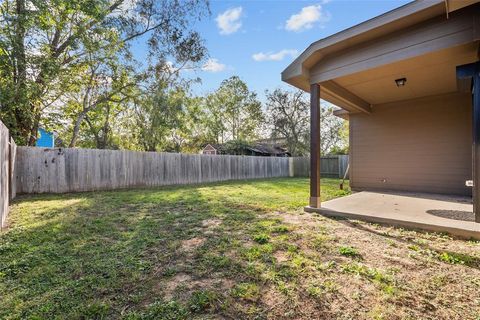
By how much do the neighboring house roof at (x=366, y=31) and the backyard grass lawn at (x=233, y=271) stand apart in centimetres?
273

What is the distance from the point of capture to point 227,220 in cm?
400

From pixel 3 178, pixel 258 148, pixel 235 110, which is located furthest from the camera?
pixel 235 110

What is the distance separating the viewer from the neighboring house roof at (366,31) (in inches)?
117

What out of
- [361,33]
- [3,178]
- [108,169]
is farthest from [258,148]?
[3,178]

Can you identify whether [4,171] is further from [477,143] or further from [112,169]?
[477,143]

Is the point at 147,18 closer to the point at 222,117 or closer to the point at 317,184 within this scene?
the point at 317,184

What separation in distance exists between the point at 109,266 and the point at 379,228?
3.57 meters

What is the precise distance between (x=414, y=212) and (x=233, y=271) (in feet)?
11.7

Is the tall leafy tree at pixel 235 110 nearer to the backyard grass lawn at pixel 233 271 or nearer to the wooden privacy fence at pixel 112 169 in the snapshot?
the wooden privacy fence at pixel 112 169

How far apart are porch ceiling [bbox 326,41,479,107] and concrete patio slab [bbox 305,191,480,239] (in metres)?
2.39

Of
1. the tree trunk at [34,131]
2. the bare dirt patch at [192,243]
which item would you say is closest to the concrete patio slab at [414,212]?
the bare dirt patch at [192,243]

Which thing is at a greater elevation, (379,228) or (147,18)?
(147,18)

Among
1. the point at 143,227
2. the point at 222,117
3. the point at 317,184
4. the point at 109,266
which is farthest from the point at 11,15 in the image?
the point at 222,117

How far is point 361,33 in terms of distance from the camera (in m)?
3.59
